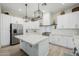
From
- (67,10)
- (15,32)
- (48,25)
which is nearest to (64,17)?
(67,10)

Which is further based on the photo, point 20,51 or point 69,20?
point 69,20

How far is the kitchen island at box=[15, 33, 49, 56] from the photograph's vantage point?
4.73 feet

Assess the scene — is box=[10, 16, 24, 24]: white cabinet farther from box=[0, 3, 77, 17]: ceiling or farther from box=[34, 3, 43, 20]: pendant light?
box=[34, 3, 43, 20]: pendant light

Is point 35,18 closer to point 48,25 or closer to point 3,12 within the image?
point 48,25

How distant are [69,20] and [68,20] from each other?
0.08 ft

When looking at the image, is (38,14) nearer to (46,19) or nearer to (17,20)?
(46,19)

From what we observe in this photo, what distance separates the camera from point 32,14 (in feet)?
4.99

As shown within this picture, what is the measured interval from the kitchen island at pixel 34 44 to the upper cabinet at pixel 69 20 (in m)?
0.40

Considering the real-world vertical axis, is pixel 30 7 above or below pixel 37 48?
above

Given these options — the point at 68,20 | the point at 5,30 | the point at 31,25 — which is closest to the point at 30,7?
the point at 31,25

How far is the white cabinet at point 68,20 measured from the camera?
154cm

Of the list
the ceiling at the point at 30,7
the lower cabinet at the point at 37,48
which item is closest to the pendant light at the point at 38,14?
the ceiling at the point at 30,7

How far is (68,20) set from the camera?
166cm

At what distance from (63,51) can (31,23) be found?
0.76 metres
